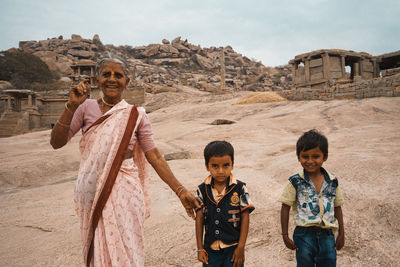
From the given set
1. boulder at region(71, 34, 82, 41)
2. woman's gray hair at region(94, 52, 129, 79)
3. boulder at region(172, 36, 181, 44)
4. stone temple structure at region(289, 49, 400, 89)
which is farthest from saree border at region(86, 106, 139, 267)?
boulder at region(71, 34, 82, 41)

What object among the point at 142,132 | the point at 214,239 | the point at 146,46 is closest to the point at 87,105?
the point at 142,132

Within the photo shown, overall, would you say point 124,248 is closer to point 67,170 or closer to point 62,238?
point 62,238

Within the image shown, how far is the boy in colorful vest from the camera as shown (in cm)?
161

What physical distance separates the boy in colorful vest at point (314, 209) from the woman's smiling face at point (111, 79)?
1.20m

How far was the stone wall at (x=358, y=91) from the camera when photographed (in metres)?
10.1

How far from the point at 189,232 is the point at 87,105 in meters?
1.60

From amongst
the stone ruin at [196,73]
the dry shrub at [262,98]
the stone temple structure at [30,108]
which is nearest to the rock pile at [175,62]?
the stone ruin at [196,73]

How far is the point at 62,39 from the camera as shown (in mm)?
51812

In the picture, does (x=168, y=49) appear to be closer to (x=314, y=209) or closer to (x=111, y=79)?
(x=111, y=79)

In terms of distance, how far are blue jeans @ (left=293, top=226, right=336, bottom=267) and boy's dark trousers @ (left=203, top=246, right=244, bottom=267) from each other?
1.37 ft

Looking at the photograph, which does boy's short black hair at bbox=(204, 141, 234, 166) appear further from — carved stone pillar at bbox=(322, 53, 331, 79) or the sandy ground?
carved stone pillar at bbox=(322, 53, 331, 79)

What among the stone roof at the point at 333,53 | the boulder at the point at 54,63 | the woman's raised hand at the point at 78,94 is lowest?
the woman's raised hand at the point at 78,94

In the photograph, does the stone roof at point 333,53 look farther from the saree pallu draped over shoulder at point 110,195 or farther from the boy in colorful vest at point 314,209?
the saree pallu draped over shoulder at point 110,195

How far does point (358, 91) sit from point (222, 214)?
1158 cm
